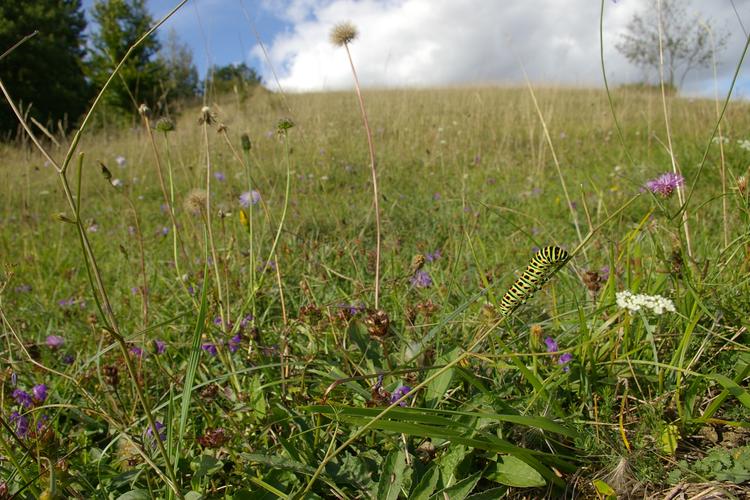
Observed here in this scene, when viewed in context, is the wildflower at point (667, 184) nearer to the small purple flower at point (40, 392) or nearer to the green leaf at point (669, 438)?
the green leaf at point (669, 438)

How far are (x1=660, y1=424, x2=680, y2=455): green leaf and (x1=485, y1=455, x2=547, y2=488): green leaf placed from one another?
0.30m

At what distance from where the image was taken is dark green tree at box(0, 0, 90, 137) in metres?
17.7

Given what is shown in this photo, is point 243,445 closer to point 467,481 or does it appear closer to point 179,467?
point 179,467

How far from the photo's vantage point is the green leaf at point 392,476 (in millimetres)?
899

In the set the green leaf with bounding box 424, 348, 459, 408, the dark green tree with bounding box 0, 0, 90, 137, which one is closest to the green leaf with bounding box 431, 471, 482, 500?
the green leaf with bounding box 424, 348, 459, 408

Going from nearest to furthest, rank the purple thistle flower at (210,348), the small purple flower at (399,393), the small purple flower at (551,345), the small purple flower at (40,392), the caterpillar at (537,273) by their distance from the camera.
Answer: the caterpillar at (537,273) → the small purple flower at (399,393) → the small purple flower at (551,345) → the small purple flower at (40,392) → the purple thistle flower at (210,348)

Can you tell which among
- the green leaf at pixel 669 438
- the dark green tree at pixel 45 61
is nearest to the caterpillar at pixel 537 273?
the green leaf at pixel 669 438

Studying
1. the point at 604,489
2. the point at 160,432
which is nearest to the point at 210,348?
the point at 160,432

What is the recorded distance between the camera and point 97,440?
4.28 feet

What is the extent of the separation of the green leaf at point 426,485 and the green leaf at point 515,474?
0.12 metres

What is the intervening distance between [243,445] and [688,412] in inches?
40.5

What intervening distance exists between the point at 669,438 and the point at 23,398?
1.63 meters

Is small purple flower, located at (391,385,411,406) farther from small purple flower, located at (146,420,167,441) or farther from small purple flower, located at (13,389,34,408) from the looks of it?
small purple flower, located at (13,389,34,408)

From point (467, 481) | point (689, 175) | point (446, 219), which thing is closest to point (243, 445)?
point (467, 481)
